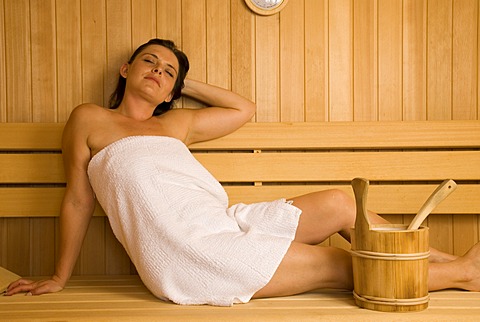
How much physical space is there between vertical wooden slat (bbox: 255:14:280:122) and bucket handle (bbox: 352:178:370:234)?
2.82ft

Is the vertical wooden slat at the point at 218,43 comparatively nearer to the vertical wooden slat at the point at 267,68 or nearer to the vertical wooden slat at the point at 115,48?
the vertical wooden slat at the point at 267,68

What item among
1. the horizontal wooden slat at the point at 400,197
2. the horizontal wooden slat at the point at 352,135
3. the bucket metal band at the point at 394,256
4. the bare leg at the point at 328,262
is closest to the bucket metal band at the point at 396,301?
the bucket metal band at the point at 394,256

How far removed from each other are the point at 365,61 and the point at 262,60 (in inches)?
17.5

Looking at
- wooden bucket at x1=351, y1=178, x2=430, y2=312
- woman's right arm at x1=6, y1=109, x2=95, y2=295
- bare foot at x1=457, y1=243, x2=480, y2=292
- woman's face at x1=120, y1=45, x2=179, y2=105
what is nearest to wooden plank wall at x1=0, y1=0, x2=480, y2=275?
woman's face at x1=120, y1=45, x2=179, y2=105

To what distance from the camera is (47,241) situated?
8.24ft

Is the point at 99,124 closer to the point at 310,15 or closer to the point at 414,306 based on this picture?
the point at 310,15

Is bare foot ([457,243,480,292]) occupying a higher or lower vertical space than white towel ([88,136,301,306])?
lower

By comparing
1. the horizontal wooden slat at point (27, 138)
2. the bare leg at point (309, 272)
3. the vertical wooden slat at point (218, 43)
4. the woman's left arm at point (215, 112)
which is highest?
the vertical wooden slat at point (218, 43)

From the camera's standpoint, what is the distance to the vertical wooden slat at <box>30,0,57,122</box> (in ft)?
8.26

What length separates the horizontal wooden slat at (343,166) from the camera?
94.8 inches

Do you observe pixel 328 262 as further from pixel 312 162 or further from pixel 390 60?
pixel 390 60

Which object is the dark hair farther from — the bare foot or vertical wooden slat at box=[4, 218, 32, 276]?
the bare foot

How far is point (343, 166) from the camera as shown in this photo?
7.95ft

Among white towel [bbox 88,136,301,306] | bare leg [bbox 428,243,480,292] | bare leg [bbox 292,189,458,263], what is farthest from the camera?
bare leg [bbox 292,189,458,263]
